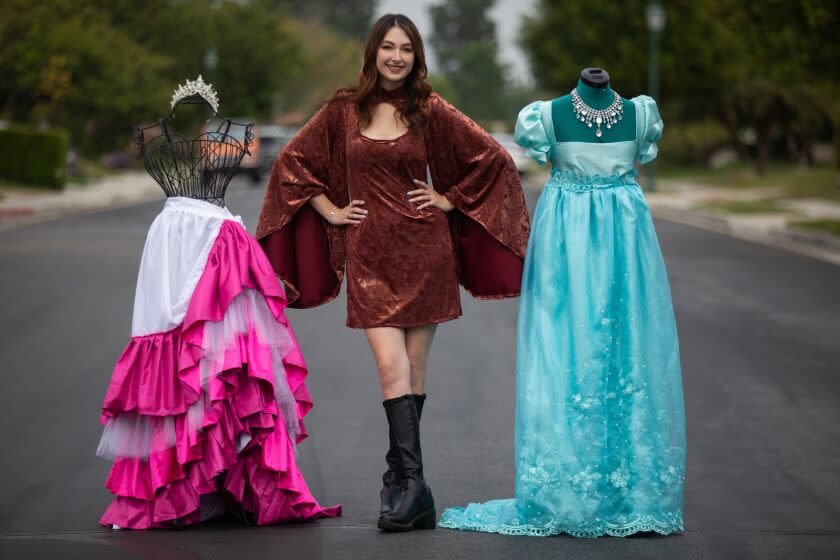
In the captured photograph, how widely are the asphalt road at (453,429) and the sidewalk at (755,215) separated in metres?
5.06

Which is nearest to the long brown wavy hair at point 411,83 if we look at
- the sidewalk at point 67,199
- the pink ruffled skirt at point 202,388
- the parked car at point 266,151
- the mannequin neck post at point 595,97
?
the mannequin neck post at point 595,97

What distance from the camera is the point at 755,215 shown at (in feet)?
83.0

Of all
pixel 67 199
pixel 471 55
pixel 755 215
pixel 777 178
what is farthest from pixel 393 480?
pixel 471 55

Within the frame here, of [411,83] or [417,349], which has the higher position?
[411,83]

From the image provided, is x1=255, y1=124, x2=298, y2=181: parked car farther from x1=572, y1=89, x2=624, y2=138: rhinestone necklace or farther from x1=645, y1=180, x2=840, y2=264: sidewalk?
x1=572, y1=89, x2=624, y2=138: rhinestone necklace

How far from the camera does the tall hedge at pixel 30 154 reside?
30297 millimetres

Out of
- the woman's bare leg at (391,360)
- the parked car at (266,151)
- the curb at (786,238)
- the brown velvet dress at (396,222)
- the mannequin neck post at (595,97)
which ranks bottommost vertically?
the woman's bare leg at (391,360)

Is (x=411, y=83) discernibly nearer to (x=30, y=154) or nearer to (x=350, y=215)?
(x=350, y=215)

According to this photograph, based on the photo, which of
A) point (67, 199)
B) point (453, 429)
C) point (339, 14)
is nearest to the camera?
point (453, 429)

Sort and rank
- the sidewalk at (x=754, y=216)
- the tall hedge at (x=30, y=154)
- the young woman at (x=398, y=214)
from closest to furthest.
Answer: the young woman at (x=398, y=214) → the sidewalk at (x=754, y=216) → the tall hedge at (x=30, y=154)

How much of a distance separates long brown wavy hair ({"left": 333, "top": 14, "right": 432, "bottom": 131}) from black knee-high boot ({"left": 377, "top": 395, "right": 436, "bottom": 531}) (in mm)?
1125

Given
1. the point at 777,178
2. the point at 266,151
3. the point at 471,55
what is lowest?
the point at 777,178

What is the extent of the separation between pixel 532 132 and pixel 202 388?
64.1 inches

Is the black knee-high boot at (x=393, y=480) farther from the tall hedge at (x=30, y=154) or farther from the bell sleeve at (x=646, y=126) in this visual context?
the tall hedge at (x=30, y=154)
